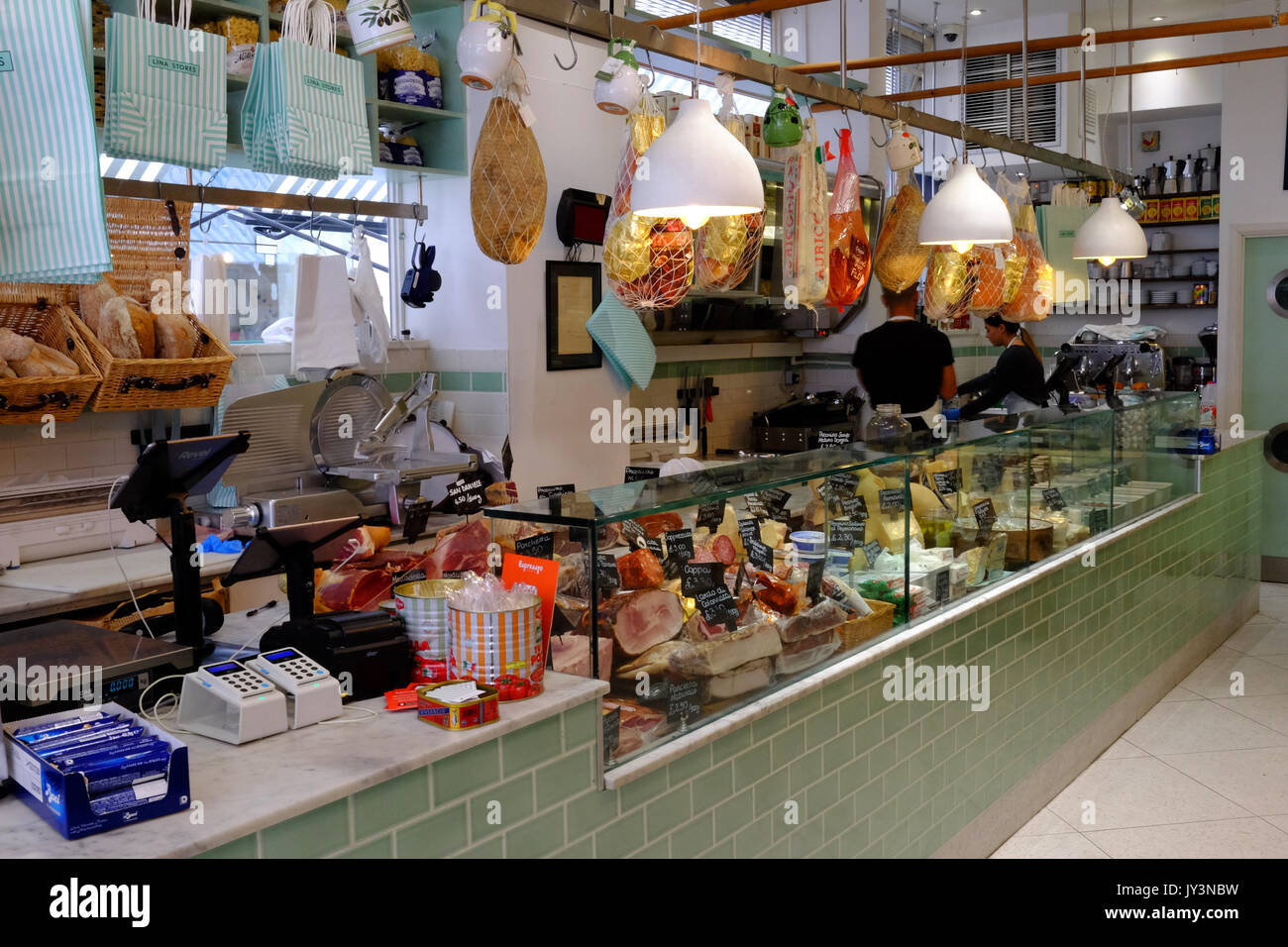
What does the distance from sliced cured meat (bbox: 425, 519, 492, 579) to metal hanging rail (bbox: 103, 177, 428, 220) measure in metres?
1.73

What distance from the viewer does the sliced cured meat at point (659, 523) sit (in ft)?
8.64

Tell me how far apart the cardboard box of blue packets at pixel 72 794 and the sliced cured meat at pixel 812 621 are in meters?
1.63

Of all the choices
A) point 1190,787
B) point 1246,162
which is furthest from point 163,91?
point 1246,162

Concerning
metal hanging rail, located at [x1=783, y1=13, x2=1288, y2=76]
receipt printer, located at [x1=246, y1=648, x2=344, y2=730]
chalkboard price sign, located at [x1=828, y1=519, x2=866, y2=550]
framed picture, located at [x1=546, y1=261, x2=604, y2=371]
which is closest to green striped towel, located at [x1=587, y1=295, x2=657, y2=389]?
framed picture, located at [x1=546, y1=261, x2=604, y2=371]

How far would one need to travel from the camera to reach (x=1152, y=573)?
5613 mm

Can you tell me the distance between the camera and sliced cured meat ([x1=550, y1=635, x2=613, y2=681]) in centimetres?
244

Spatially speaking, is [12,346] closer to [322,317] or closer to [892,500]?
[322,317]

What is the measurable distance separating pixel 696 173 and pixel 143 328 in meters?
2.42

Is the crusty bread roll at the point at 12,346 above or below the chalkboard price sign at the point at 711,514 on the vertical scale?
above

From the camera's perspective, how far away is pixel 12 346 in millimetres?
3771

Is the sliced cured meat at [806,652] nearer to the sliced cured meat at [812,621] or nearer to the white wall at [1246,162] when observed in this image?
the sliced cured meat at [812,621]

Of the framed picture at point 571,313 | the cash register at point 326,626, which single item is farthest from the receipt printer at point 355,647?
the framed picture at point 571,313

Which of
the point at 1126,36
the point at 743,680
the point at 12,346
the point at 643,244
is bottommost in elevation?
the point at 743,680
